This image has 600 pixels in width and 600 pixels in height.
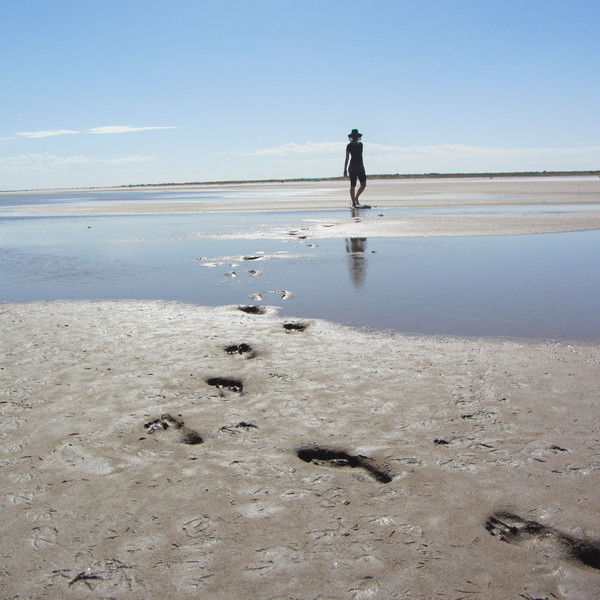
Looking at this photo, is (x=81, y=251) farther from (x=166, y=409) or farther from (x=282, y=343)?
(x=166, y=409)

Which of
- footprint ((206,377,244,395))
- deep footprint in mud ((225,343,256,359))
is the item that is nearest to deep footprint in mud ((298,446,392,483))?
footprint ((206,377,244,395))

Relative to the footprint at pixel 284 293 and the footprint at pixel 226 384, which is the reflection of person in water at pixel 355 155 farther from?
the footprint at pixel 226 384

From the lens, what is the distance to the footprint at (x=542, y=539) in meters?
→ 2.03

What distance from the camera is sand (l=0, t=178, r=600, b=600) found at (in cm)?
194

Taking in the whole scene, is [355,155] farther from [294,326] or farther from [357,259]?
[294,326]

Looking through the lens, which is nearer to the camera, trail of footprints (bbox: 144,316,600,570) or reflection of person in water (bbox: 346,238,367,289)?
trail of footprints (bbox: 144,316,600,570)

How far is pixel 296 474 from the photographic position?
8.39ft

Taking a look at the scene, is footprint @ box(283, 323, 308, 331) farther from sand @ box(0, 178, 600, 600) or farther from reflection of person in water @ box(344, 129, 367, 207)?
reflection of person in water @ box(344, 129, 367, 207)

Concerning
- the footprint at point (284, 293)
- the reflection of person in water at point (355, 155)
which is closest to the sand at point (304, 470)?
the footprint at point (284, 293)

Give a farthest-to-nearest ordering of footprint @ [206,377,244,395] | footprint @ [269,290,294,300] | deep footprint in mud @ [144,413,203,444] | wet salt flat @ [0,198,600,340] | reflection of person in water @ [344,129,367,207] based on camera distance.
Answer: reflection of person in water @ [344,129,367,207], footprint @ [269,290,294,300], wet salt flat @ [0,198,600,340], footprint @ [206,377,244,395], deep footprint in mud @ [144,413,203,444]

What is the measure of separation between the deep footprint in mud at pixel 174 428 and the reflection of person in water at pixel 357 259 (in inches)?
151

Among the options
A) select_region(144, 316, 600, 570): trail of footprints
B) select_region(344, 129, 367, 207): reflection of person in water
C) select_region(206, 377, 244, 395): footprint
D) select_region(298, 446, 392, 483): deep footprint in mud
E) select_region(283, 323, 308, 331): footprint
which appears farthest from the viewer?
select_region(344, 129, 367, 207): reflection of person in water

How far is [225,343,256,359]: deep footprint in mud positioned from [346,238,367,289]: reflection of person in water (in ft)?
8.19

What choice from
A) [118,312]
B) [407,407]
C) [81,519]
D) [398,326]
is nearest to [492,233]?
[398,326]
